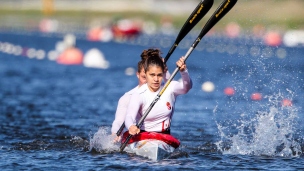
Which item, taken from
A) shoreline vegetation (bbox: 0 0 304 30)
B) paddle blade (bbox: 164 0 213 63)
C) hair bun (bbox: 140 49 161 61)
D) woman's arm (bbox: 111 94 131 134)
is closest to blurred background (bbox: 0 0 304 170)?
woman's arm (bbox: 111 94 131 134)

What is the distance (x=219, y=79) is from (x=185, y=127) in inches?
490

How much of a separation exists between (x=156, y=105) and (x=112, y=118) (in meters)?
6.11

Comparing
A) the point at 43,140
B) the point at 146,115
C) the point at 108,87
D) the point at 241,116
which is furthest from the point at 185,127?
the point at 108,87

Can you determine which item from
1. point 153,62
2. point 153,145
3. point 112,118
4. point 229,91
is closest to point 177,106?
point 112,118

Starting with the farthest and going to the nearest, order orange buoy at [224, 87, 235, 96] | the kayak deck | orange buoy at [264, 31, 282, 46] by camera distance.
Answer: orange buoy at [264, 31, 282, 46], orange buoy at [224, 87, 235, 96], the kayak deck

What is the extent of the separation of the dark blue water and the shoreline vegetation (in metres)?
19.6

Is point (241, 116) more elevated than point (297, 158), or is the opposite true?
point (241, 116)

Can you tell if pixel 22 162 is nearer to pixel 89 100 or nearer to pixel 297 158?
pixel 297 158

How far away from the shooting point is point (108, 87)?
85.2 feet

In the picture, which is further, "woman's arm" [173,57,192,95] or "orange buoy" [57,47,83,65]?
"orange buoy" [57,47,83,65]

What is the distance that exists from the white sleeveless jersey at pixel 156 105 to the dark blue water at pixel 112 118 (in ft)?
1.83

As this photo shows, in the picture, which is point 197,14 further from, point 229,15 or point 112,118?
point 229,15

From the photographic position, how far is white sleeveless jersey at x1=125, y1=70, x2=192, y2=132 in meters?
11.7

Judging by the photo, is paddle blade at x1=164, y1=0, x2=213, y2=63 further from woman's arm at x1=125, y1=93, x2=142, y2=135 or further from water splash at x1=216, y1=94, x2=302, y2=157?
water splash at x1=216, y1=94, x2=302, y2=157
